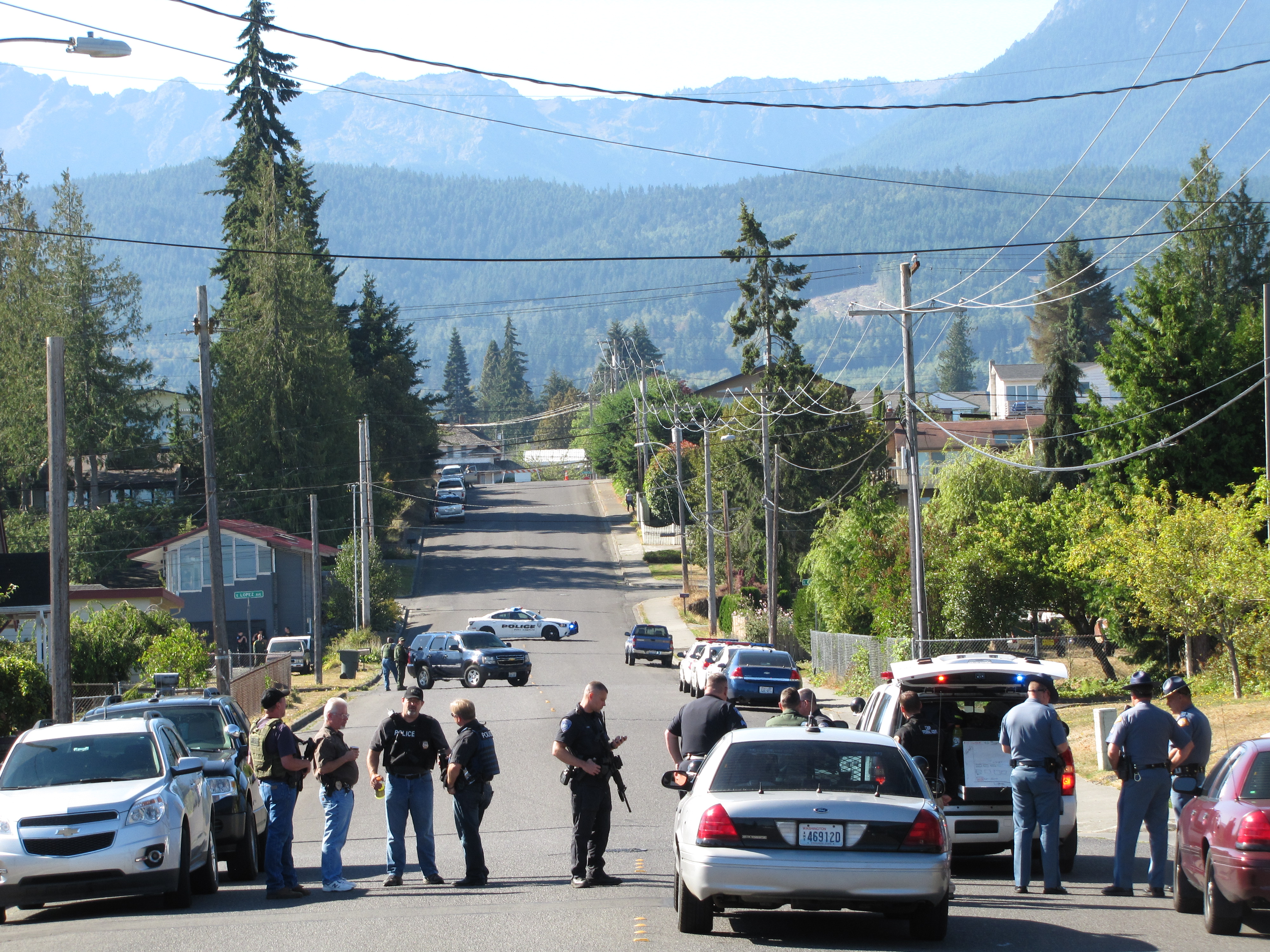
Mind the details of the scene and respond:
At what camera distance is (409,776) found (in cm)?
1165

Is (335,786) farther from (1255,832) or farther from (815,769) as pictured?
(1255,832)

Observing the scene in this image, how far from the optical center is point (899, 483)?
76750 millimetres

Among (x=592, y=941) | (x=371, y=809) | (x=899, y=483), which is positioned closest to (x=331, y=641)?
(x=899, y=483)

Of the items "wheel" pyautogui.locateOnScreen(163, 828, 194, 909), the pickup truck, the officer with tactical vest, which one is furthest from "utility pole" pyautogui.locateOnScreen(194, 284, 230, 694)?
the pickup truck

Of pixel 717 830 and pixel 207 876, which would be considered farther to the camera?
pixel 207 876

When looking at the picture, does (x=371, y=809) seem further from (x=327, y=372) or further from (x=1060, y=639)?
(x=327, y=372)

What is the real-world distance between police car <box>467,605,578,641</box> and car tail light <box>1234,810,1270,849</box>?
49090 mm

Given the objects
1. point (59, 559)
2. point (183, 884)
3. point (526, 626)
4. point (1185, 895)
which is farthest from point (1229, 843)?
point (526, 626)

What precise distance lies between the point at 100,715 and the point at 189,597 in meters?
49.6

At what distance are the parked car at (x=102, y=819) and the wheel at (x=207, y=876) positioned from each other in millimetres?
11

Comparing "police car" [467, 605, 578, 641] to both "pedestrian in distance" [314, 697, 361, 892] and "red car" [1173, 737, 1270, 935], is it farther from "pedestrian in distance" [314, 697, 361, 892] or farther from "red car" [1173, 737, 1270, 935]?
"red car" [1173, 737, 1270, 935]

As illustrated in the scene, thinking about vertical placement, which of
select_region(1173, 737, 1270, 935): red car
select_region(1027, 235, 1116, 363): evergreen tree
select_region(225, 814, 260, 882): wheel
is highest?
select_region(1027, 235, 1116, 363): evergreen tree

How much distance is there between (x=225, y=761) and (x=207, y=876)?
4.96 ft

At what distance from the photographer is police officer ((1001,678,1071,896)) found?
1079 cm
